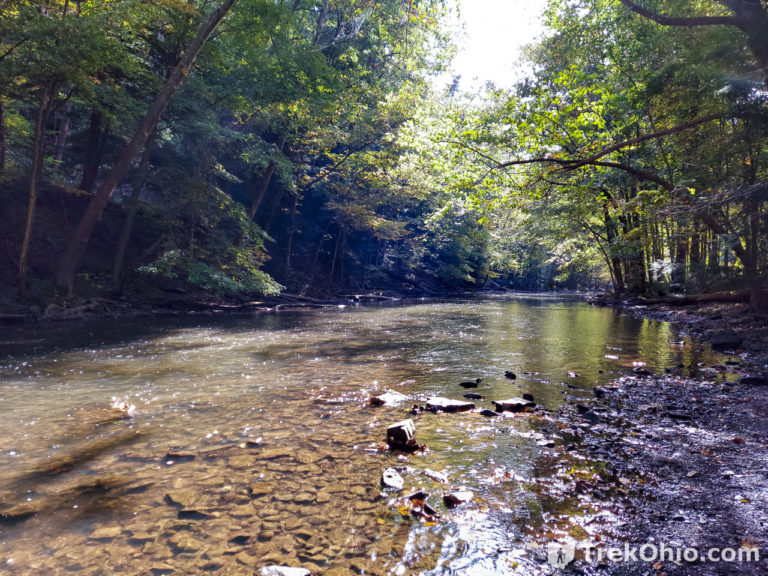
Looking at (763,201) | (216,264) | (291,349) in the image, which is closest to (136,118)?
(216,264)

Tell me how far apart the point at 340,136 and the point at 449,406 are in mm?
23316

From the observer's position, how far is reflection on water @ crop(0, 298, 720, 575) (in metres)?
2.73

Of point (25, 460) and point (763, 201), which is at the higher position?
point (763, 201)

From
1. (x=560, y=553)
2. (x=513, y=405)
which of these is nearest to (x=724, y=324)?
(x=513, y=405)

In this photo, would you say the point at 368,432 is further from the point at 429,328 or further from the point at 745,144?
the point at 745,144

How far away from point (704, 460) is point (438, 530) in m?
3.08

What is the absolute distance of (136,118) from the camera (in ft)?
55.1

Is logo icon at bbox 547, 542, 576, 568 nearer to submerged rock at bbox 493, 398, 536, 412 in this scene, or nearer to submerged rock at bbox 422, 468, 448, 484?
submerged rock at bbox 422, 468, 448, 484

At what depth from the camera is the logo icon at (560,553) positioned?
102 inches

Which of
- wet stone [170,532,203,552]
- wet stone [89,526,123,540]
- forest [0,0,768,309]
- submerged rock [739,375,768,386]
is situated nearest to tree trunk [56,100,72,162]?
forest [0,0,768,309]

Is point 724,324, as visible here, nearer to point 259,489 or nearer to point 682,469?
point 682,469

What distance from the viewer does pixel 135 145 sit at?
14.0 meters

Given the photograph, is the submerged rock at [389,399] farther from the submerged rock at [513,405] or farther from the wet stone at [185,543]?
the wet stone at [185,543]

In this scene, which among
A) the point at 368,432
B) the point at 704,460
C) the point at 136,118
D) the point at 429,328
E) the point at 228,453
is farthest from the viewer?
the point at 136,118
